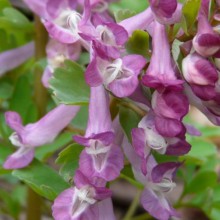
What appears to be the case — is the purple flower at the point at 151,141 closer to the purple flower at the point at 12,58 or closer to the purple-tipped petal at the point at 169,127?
the purple-tipped petal at the point at 169,127

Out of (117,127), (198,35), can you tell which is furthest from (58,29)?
(198,35)

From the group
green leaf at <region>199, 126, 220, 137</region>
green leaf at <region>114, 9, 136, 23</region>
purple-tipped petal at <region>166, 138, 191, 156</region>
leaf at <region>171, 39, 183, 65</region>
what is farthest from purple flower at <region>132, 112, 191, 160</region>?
green leaf at <region>199, 126, 220, 137</region>

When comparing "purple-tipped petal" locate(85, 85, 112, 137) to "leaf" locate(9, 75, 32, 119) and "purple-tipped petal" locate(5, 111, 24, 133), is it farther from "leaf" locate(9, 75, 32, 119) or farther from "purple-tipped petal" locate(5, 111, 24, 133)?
"leaf" locate(9, 75, 32, 119)

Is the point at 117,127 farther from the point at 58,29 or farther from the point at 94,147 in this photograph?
the point at 58,29

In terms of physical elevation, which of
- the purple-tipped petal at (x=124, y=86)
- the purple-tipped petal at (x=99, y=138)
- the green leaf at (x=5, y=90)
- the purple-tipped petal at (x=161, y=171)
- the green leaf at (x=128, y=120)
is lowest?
the green leaf at (x=5, y=90)

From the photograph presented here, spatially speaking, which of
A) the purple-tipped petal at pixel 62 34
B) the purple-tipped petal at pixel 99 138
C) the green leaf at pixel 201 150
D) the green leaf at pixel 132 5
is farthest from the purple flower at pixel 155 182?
the green leaf at pixel 132 5

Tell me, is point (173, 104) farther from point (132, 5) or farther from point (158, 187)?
point (132, 5)
